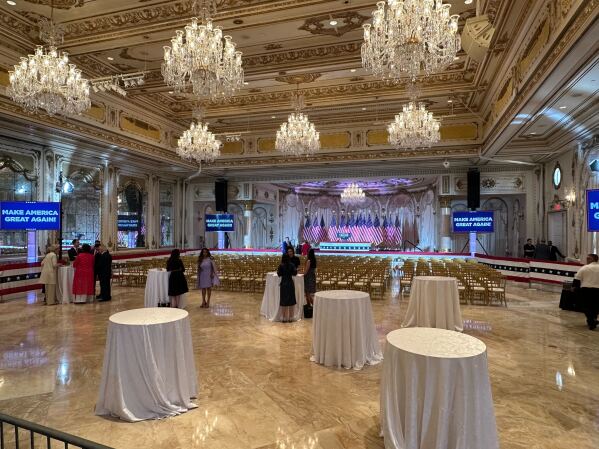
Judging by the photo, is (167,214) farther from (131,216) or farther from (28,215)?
(28,215)

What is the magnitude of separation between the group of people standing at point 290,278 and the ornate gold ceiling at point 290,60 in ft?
14.9

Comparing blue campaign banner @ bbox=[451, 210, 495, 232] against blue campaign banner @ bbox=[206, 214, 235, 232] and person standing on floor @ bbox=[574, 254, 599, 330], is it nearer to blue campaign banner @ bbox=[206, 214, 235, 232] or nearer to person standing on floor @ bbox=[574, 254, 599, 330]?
person standing on floor @ bbox=[574, 254, 599, 330]

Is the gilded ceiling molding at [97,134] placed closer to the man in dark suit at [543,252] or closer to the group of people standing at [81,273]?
the group of people standing at [81,273]

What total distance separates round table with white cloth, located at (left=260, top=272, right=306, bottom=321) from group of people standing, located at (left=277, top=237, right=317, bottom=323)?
0.16 metres

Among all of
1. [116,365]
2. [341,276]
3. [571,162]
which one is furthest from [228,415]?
[571,162]

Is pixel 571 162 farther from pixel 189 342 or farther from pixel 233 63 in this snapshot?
pixel 189 342

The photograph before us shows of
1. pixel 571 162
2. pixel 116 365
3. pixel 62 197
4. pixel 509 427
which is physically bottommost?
pixel 509 427

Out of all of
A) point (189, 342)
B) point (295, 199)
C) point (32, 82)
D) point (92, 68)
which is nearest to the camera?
point (189, 342)

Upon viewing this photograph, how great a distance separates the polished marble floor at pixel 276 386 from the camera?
298 cm

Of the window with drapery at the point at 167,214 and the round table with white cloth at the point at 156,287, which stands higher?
the window with drapery at the point at 167,214

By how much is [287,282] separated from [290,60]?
19.8 ft

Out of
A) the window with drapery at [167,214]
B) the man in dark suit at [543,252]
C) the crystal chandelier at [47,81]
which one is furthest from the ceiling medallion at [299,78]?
the man in dark suit at [543,252]

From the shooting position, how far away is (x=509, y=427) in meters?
3.12

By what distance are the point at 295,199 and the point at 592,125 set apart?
622 inches
